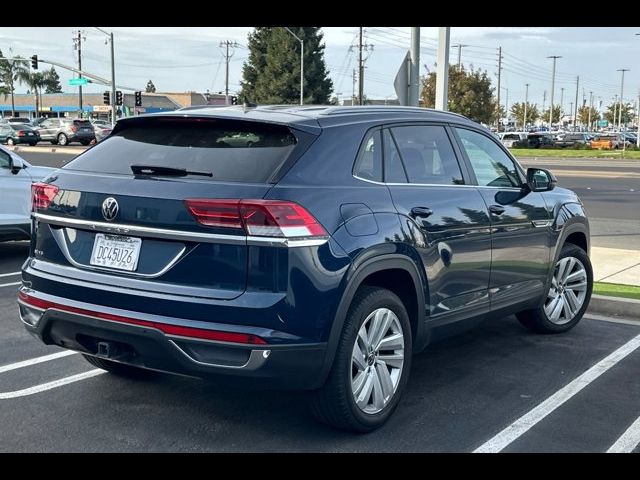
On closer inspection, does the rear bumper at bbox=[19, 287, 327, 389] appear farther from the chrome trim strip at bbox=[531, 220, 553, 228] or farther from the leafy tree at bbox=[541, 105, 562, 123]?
the leafy tree at bbox=[541, 105, 562, 123]

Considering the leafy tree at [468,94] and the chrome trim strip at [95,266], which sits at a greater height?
the leafy tree at [468,94]

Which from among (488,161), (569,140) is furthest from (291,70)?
(488,161)

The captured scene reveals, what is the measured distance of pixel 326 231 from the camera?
3934mm

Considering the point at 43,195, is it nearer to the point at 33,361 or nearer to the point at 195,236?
the point at 195,236

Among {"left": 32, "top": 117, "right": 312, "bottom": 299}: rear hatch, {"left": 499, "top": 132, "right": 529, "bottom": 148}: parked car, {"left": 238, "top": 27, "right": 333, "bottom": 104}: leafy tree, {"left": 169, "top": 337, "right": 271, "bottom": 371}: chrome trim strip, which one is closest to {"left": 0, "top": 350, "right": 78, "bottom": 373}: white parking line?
{"left": 32, "top": 117, "right": 312, "bottom": 299}: rear hatch

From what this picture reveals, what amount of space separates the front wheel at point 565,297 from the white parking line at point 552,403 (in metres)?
0.54

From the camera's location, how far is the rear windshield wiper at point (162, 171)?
13.3 feet

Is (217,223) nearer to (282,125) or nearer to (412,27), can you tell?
(282,125)

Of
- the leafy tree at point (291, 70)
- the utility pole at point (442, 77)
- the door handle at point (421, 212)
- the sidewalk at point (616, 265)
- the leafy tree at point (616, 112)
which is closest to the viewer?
the door handle at point (421, 212)

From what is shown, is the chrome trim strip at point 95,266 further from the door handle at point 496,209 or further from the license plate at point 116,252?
the door handle at point 496,209

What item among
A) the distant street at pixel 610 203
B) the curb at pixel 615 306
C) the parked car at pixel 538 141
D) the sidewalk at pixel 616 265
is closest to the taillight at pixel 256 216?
the curb at pixel 615 306

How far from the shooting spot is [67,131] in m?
51.2

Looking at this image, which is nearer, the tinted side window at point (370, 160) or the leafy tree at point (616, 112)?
the tinted side window at point (370, 160)
